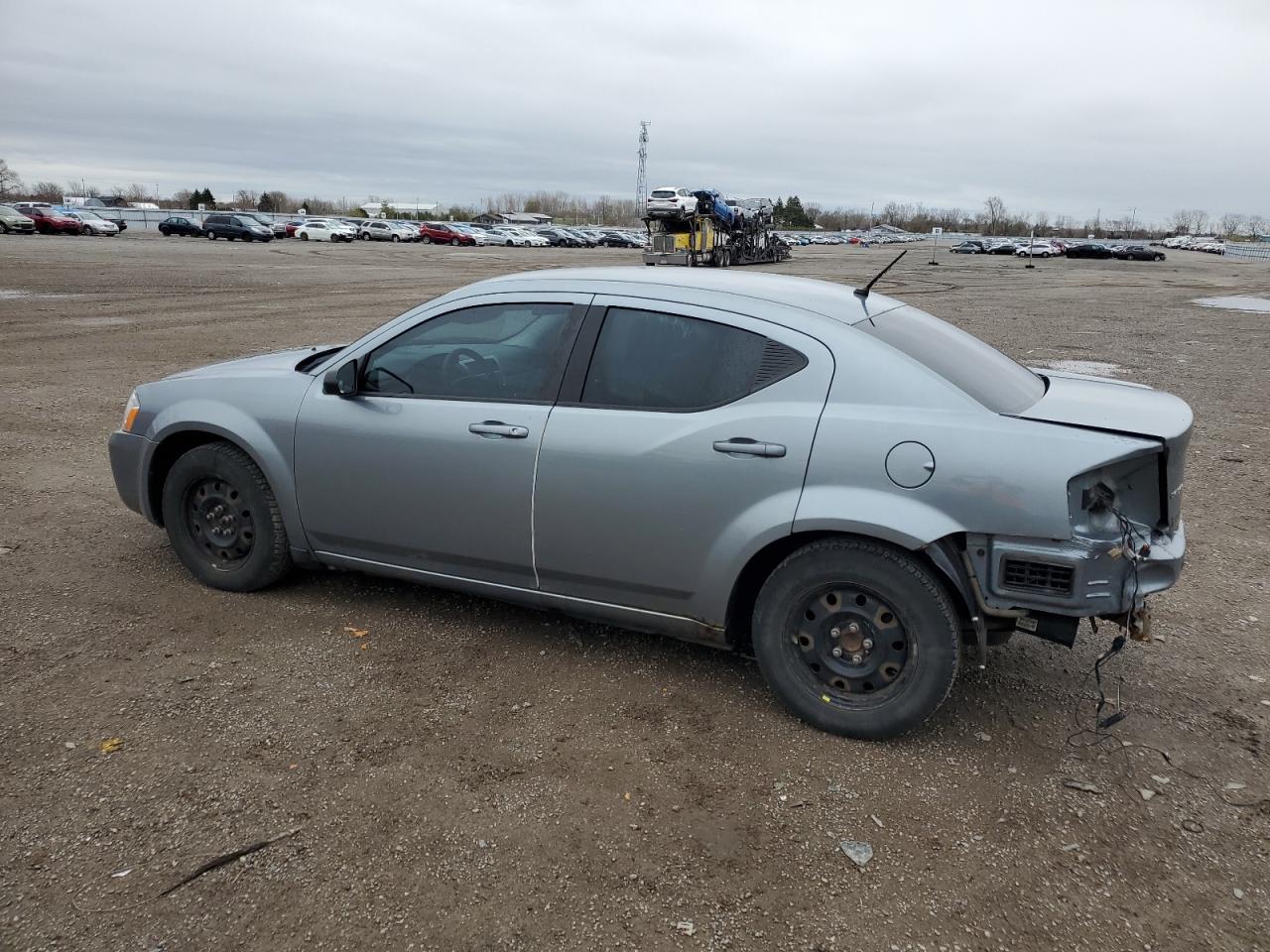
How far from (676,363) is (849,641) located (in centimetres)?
127

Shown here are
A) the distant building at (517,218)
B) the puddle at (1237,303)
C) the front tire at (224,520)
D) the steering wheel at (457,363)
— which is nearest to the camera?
the steering wheel at (457,363)

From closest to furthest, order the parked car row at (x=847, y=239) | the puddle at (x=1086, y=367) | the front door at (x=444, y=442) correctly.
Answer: the front door at (x=444, y=442) < the puddle at (x=1086, y=367) < the parked car row at (x=847, y=239)

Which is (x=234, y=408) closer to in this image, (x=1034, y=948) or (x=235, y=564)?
Result: (x=235, y=564)

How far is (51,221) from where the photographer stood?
168 ft

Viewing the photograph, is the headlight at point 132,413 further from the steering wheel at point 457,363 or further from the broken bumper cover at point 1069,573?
the broken bumper cover at point 1069,573

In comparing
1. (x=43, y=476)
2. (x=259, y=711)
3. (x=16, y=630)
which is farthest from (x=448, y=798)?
(x=43, y=476)

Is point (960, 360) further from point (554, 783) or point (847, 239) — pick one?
point (847, 239)

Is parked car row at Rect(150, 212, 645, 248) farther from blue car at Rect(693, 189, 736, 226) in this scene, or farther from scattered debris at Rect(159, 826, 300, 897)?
scattered debris at Rect(159, 826, 300, 897)

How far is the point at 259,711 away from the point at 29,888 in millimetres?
1035

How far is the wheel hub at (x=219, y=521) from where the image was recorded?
4602 mm

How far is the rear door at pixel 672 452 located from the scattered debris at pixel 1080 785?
1.34 metres

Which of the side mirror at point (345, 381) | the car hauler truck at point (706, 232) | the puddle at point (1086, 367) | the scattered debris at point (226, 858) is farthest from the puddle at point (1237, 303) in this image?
the scattered debris at point (226, 858)

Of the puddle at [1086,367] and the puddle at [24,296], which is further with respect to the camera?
the puddle at [24,296]

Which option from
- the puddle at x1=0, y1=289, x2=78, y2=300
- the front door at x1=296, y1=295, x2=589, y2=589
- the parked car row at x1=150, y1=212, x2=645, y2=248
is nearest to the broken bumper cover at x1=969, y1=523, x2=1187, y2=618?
the front door at x1=296, y1=295, x2=589, y2=589
